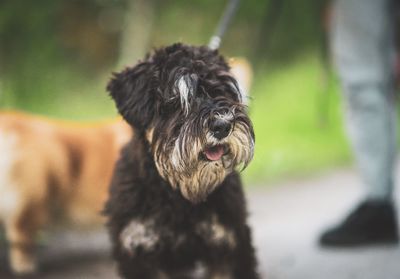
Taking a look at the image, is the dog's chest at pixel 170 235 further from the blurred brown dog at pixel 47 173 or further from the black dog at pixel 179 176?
the blurred brown dog at pixel 47 173

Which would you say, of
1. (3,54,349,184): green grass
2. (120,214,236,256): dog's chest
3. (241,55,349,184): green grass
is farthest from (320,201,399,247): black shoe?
(3,54,349,184): green grass

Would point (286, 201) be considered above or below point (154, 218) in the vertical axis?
above

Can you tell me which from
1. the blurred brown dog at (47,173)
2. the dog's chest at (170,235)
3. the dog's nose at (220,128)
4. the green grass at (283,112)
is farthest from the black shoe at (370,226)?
the green grass at (283,112)

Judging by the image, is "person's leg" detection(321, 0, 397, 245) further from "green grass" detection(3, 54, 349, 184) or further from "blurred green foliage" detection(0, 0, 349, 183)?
"green grass" detection(3, 54, 349, 184)

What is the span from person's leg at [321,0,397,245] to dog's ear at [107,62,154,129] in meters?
1.71

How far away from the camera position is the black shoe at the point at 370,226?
13.7 feet

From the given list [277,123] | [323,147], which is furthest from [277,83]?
[323,147]

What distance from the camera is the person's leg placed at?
160 inches

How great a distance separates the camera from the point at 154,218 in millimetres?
3012

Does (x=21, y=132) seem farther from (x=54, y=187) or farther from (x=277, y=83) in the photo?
(x=277, y=83)

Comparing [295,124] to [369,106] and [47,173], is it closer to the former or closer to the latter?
[369,106]

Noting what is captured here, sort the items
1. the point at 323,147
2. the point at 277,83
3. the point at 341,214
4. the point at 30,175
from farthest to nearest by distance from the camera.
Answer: the point at 277,83, the point at 323,147, the point at 341,214, the point at 30,175

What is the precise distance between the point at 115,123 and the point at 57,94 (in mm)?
4146

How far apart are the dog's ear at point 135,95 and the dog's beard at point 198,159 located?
0.59ft
